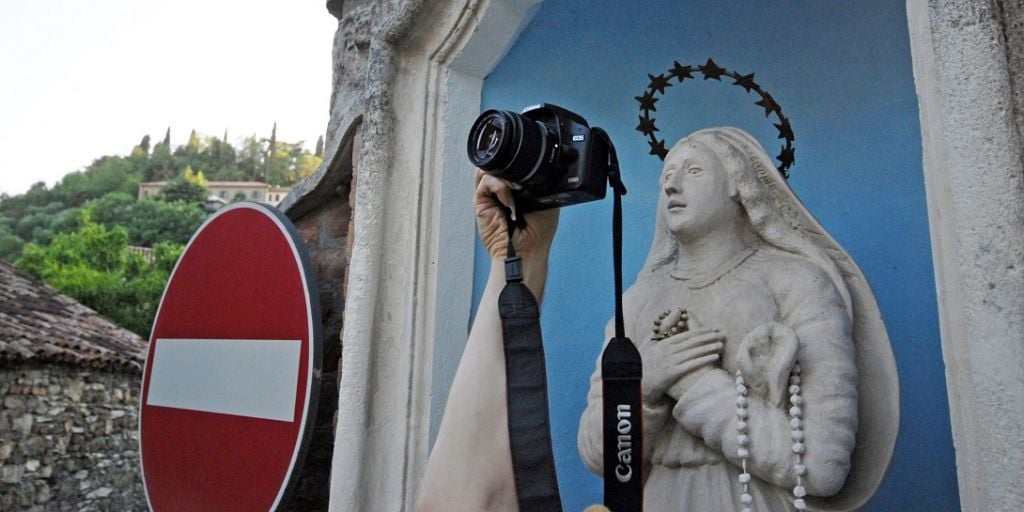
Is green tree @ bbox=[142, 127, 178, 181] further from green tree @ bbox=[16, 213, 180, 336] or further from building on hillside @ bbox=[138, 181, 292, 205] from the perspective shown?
green tree @ bbox=[16, 213, 180, 336]

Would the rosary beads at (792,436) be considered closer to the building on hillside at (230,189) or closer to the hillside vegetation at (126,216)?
the hillside vegetation at (126,216)

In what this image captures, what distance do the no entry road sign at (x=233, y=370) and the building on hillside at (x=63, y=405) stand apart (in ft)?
19.0

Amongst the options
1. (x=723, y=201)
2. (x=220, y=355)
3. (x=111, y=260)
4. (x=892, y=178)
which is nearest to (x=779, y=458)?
(x=723, y=201)

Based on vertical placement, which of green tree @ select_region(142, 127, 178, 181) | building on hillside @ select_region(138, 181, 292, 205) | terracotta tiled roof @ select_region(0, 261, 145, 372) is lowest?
terracotta tiled roof @ select_region(0, 261, 145, 372)

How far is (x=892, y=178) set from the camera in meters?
1.60

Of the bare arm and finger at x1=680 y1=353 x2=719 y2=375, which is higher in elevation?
finger at x1=680 y1=353 x2=719 y2=375

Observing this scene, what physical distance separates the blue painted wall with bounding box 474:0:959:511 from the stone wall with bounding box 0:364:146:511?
6.79 metres

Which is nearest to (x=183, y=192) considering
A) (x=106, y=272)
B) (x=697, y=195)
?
(x=106, y=272)

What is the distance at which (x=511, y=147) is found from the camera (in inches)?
35.9

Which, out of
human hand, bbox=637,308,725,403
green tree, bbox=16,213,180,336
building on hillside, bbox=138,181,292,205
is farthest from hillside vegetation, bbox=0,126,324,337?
human hand, bbox=637,308,725,403

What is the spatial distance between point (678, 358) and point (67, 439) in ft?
26.3

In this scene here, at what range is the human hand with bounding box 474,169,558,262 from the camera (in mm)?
957

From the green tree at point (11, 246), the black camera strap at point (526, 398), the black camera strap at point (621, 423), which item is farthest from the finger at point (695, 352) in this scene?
the green tree at point (11, 246)

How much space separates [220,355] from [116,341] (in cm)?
804
